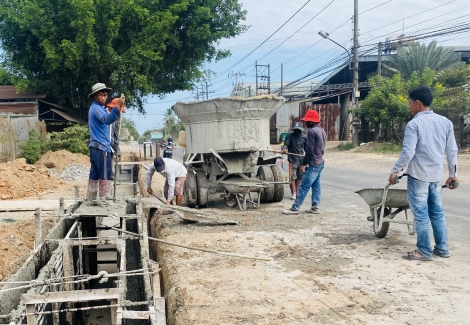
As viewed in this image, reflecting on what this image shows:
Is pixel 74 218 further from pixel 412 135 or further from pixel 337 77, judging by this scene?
pixel 337 77

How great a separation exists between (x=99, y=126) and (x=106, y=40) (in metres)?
13.7

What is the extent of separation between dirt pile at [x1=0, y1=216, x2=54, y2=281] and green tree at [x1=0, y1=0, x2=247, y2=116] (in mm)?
12054

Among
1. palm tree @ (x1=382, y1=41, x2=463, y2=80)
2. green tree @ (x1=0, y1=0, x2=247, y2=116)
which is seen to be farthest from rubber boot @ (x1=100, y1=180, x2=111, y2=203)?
palm tree @ (x1=382, y1=41, x2=463, y2=80)

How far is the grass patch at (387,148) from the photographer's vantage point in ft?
71.4

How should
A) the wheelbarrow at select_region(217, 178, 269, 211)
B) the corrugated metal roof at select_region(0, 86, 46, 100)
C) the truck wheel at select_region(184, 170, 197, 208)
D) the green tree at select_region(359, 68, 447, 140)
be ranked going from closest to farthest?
the wheelbarrow at select_region(217, 178, 269, 211) → the truck wheel at select_region(184, 170, 197, 208) → the green tree at select_region(359, 68, 447, 140) → the corrugated metal roof at select_region(0, 86, 46, 100)

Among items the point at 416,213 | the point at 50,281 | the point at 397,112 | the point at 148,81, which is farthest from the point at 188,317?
the point at 397,112

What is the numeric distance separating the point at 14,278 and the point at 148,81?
58.5ft

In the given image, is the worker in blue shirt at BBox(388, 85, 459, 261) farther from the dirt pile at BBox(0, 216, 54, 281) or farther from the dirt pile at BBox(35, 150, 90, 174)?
the dirt pile at BBox(35, 150, 90, 174)

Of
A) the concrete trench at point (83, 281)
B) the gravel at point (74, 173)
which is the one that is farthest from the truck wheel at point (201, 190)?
the gravel at point (74, 173)

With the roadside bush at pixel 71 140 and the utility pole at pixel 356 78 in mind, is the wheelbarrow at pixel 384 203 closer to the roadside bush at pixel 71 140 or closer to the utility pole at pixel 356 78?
the roadside bush at pixel 71 140

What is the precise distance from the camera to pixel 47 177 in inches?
518

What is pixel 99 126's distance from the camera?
5.96 metres

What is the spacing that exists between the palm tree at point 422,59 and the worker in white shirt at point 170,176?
24.6 meters

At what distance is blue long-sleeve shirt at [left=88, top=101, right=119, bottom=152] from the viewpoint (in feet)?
19.1
